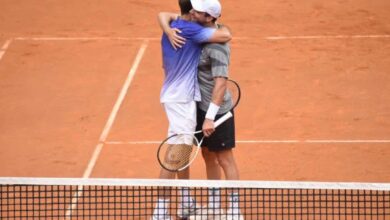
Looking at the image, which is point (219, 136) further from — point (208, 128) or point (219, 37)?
point (219, 37)

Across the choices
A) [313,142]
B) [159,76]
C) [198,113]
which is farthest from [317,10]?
[198,113]

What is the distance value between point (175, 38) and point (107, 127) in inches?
149

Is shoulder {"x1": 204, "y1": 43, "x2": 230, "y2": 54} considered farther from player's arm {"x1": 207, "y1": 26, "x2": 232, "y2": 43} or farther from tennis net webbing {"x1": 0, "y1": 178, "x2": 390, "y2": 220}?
tennis net webbing {"x1": 0, "y1": 178, "x2": 390, "y2": 220}

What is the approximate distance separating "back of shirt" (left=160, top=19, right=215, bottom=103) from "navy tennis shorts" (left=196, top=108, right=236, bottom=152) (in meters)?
0.21

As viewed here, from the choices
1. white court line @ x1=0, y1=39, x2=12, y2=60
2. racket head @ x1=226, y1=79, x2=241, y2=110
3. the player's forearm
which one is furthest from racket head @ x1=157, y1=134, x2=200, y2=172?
white court line @ x1=0, y1=39, x2=12, y2=60

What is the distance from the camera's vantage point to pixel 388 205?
10781 mm

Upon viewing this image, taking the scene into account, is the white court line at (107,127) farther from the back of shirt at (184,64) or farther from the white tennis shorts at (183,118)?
the back of shirt at (184,64)

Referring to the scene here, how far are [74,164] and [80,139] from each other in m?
0.81

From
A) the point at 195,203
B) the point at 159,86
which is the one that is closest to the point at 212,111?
the point at 195,203

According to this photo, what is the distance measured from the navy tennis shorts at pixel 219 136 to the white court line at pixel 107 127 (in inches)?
45.5

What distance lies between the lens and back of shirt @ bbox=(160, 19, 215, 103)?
9.84m

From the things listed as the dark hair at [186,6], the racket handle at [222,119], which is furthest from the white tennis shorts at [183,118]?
the dark hair at [186,6]

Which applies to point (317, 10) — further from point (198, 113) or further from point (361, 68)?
point (198, 113)

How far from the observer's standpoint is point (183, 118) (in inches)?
391
